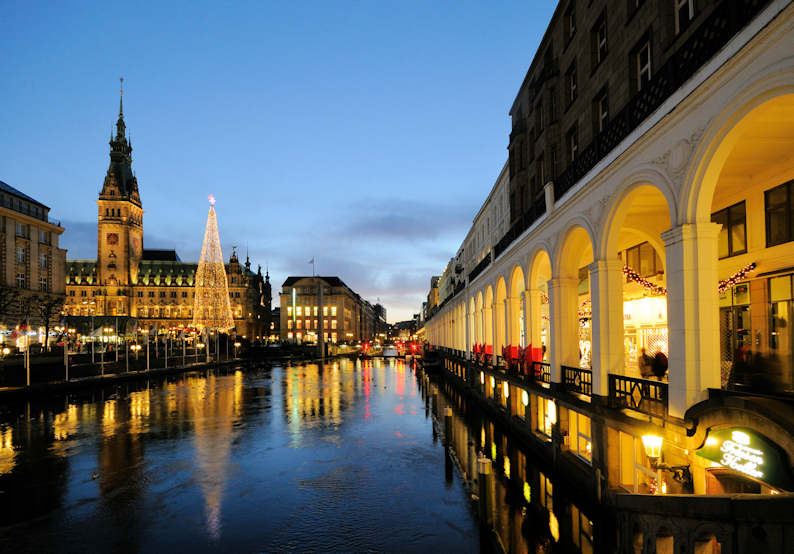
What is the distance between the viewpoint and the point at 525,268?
25.2 m

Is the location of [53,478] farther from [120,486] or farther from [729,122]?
[729,122]

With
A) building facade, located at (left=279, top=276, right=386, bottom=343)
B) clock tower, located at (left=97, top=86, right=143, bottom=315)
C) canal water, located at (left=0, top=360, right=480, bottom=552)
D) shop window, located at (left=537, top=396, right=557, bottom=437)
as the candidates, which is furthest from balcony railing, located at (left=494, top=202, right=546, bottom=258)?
clock tower, located at (left=97, top=86, right=143, bottom=315)

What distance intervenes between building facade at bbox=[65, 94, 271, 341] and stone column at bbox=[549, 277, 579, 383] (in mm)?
161653

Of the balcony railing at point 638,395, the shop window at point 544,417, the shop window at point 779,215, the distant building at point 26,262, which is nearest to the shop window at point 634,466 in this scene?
the balcony railing at point 638,395

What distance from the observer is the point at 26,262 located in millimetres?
79375

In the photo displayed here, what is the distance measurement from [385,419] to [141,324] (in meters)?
167

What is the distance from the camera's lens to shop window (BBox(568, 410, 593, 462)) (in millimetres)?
17016

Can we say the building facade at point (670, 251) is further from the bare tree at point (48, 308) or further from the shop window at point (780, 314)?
the bare tree at point (48, 308)

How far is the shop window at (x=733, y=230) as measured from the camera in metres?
15.9

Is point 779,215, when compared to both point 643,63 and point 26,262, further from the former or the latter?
point 26,262

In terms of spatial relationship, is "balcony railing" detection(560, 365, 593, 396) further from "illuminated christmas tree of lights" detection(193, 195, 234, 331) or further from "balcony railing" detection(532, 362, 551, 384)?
"illuminated christmas tree of lights" detection(193, 195, 234, 331)

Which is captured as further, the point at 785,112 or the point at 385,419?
the point at 385,419

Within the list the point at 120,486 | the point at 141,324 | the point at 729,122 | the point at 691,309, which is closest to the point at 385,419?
the point at 120,486

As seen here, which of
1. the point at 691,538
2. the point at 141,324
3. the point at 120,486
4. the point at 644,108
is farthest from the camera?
the point at 141,324
